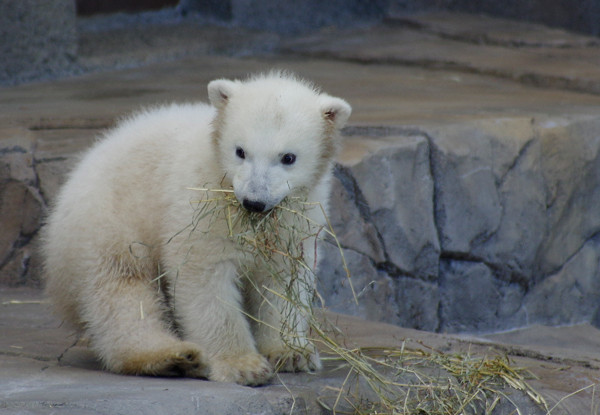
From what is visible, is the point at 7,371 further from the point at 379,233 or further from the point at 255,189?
the point at 379,233

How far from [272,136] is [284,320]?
0.69m

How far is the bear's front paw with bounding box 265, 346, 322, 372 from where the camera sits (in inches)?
125

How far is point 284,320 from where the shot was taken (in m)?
3.21

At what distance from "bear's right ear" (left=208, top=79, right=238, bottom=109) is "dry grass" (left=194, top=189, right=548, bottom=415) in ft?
1.12

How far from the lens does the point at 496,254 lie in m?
5.46

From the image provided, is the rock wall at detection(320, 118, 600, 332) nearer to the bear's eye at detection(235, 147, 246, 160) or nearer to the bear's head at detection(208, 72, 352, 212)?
the bear's head at detection(208, 72, 352, 212)

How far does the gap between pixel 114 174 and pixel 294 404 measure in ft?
3.71

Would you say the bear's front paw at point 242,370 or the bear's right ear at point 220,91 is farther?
the bear's right ear at point 220,91

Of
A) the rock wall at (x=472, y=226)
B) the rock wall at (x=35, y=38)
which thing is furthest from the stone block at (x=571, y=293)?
the rock wall at (x=35, y=38)

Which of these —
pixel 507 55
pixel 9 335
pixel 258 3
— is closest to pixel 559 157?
pixel 507 55

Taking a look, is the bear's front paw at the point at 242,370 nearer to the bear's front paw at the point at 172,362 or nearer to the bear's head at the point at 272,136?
the bear's front paw at the point at 172,362

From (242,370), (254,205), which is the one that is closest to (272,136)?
(254,205)

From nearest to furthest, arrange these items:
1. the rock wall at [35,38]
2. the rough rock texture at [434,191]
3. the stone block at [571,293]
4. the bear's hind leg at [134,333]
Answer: the bear's hind leg at [134,333] < the rough rock texture at [434,191] < the stone block at [571,293] < the rock wall at [35,38]

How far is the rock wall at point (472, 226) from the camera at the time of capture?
4926mm
